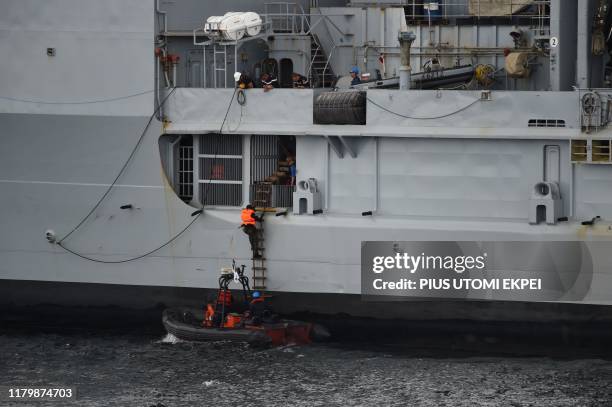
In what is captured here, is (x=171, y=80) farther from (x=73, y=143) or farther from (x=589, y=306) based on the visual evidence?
(x=589, y=306)

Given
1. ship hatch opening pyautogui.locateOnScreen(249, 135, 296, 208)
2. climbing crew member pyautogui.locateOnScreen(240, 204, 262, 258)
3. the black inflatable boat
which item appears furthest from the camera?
ship hatch opening pyautogui.locateOnScreen(249, 135, 296, 208)

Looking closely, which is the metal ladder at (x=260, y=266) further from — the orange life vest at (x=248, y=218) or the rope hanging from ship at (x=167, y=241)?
the rope hanging from ship at (x=167, y=241)

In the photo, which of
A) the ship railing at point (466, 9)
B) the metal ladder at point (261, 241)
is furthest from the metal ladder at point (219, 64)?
the ship railing at point (466, 9)

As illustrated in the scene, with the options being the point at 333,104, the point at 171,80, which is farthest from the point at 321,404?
the point at 171,80

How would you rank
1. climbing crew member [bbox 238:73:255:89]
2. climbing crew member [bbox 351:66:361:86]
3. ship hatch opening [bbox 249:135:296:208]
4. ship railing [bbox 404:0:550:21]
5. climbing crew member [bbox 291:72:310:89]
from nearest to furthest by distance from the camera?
climbing crew member [bbox 238:73:255:89], ship hatch opening [bbox 249:135:296:208], climbing crew member [bbox 351:66:361:86], ship railing [bbox 404:0:550:21], climbing crew member [bbox 291:72:310:89]

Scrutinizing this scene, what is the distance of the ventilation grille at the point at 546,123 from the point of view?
936 inches

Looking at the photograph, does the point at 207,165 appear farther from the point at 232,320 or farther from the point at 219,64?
the point at 232,320

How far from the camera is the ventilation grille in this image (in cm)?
2377

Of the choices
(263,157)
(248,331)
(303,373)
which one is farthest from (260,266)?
(303,373)

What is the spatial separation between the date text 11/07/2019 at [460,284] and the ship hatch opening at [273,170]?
2.45 metres

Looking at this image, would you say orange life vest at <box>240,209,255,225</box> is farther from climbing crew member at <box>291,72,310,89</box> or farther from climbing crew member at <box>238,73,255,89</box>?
climbing crew member at <box>291,72,310,89</box>

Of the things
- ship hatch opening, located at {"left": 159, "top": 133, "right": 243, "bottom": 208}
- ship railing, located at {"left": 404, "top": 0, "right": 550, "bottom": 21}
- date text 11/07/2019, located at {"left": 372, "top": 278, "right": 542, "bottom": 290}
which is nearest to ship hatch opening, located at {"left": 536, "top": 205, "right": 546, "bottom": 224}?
date text 11/07/2019, located at {"left": 372, "top": 278, "right": 542, "bottom": 290}

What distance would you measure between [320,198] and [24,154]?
5681 millimetres
